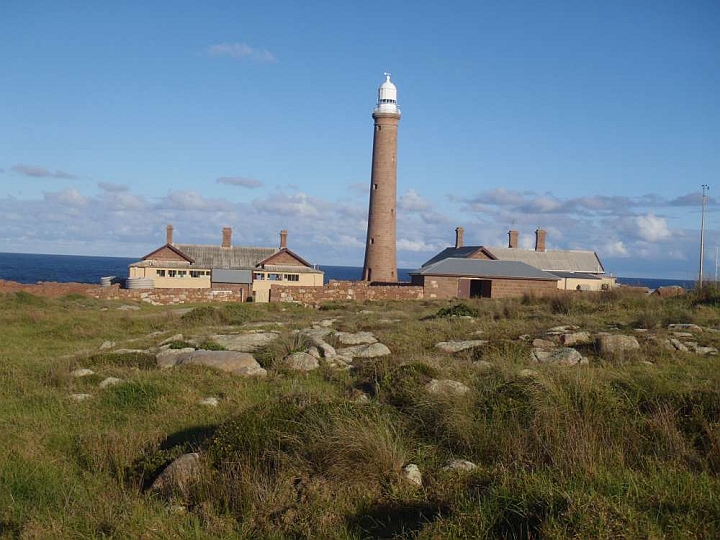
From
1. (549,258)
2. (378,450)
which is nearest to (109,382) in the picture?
(378,450)

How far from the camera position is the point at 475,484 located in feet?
20.5

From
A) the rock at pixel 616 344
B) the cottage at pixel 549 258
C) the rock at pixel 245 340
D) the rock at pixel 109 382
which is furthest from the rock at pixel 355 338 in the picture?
the cottage at pixel 549 258

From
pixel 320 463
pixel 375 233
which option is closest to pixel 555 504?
pixel 320 463

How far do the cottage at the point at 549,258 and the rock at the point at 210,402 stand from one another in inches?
1630

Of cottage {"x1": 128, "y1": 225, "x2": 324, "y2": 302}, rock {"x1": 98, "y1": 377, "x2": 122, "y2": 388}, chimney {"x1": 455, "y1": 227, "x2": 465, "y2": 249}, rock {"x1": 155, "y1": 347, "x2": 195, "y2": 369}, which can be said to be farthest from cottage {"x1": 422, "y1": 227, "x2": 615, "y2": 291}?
rock {"x1": 98, "y1": 377, "x2": 122, "y2": 388}

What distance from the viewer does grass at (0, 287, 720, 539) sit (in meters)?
5.43

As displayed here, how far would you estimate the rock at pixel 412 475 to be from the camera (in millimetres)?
6332

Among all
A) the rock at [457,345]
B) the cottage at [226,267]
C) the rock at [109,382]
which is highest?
the cottage at [226,267]

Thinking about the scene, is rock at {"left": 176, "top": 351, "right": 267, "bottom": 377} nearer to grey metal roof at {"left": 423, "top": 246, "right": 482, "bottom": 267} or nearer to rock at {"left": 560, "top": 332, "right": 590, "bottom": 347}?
rock at {"left": 560, "top": 332, "right": 590, "bottom": 347}

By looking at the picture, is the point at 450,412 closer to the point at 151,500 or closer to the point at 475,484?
the point at 475,484

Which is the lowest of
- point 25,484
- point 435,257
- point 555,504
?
point 25,484

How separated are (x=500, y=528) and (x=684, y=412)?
3564mm

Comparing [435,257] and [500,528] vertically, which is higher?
[435,257]

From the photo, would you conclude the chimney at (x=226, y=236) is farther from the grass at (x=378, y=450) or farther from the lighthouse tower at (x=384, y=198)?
the grass at (x=378, y=450)
